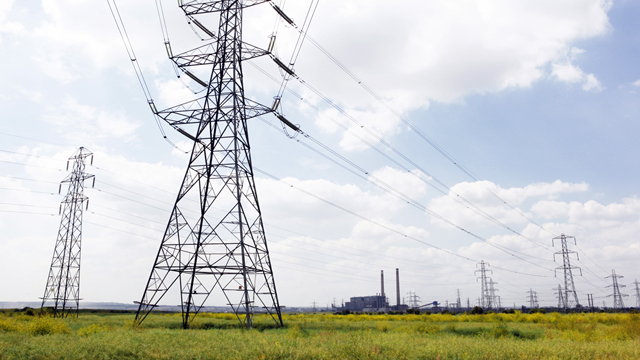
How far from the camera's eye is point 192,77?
Result: 3734 centimetres

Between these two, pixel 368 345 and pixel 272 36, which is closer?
pixel 368 345

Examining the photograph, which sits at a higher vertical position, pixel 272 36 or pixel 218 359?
pixel 272 36

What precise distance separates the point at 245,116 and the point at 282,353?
2001 cm

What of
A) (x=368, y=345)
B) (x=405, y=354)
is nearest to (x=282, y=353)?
(x=368, y=345)

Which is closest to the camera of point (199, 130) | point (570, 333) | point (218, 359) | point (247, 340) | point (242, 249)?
point (218, 359)

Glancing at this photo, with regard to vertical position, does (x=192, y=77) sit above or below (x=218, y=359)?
above

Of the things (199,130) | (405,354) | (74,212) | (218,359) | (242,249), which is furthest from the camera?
(74,212)

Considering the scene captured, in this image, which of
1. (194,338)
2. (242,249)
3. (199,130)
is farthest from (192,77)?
(194,338)

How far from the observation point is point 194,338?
23.0 meters

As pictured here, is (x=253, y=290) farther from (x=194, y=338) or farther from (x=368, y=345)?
(x=368, y=345)

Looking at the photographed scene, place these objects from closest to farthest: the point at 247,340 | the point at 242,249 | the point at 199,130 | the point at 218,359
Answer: the point at 218,359, the point at 247,340, the point at 242,249, the point at 199,130

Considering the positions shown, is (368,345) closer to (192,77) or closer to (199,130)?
(199,130)

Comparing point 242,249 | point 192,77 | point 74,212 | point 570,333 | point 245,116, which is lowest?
point 570,333

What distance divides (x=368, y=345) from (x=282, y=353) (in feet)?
16.4
